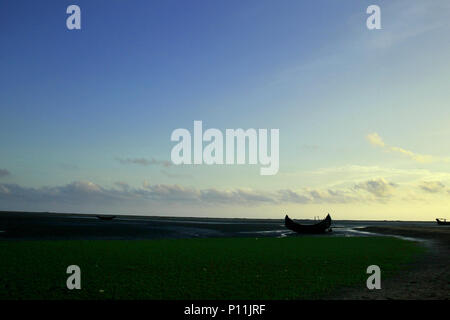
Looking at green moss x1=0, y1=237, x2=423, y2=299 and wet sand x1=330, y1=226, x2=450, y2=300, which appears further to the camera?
green moss x1=0, y1=237, x2=423, y2=299

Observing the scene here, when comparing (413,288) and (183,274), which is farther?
(183,274)

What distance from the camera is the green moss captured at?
42.4ft

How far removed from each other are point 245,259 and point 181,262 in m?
4.05

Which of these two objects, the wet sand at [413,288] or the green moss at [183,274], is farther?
the green moss at [183,274]

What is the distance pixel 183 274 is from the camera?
54.5 feet

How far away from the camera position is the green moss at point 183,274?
1293 centimetres

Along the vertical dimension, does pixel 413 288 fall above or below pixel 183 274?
above
